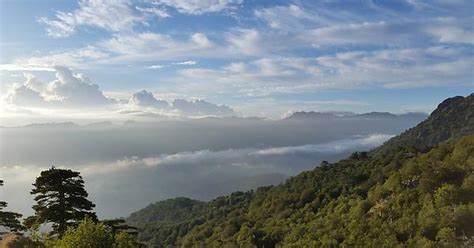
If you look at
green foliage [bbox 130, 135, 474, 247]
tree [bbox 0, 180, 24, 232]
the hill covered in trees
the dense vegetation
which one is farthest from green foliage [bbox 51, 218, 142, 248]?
green foliage [bbox 130, 135, 474, 247]

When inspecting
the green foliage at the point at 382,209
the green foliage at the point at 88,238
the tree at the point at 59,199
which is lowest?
the green foliage at the point at 382,209

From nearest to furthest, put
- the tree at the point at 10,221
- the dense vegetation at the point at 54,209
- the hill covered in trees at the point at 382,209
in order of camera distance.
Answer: the dense vegetation at the point at 54,209
the tree at the point at 10,221
the hill covered in trees at the point at 382,209

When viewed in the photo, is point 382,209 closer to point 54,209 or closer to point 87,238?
point 54,209

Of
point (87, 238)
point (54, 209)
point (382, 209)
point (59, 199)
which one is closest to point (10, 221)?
point (54, 209)

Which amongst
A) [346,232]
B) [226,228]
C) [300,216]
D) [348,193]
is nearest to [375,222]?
[346,232]

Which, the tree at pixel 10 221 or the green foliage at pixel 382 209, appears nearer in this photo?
the tree at pixel 10 221

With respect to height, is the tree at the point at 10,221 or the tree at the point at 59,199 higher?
the tree at the point at 59,199

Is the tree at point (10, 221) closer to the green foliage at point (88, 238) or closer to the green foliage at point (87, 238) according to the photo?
the green foliage at point (88, 238)

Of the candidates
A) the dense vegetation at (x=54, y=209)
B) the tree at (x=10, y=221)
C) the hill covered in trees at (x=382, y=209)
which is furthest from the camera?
the hill covered in trees at (x=382, y=209)

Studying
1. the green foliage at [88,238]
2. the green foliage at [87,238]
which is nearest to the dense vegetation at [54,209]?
the green foliage at [88,238]
